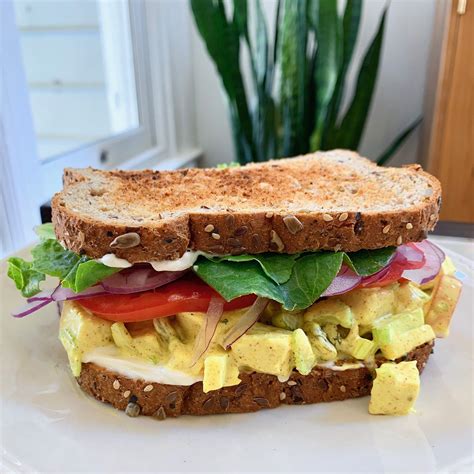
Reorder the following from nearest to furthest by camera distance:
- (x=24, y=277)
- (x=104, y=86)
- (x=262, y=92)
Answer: (x=24, y=277) → (x=262, y=92) → (x=104, y=86)

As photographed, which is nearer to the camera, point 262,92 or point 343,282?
point 343,282

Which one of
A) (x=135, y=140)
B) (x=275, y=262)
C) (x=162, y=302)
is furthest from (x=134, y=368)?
(x=135, y=140)

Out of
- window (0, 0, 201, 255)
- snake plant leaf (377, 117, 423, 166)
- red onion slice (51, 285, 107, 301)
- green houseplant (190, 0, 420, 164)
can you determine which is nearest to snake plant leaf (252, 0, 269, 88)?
green houseplant (190, 0, 420, 164)

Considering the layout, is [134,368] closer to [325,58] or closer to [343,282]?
[343,282]

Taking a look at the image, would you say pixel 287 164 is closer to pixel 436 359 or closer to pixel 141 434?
pixel 436 359

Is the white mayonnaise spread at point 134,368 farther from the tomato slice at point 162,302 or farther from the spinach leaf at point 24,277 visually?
the spinach leaf at point 24,277

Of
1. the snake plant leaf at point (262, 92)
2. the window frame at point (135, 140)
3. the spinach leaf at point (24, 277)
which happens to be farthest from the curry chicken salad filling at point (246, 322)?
the snake plant leaf at point (262, 92)
